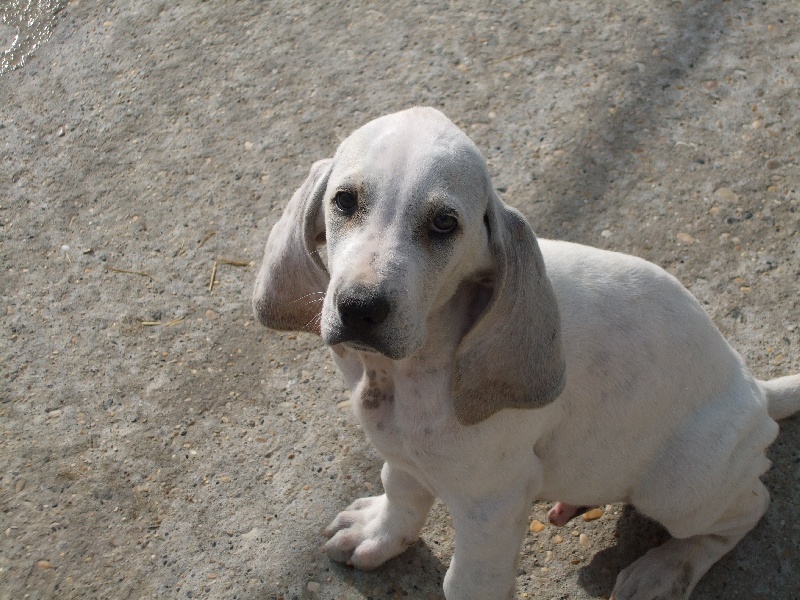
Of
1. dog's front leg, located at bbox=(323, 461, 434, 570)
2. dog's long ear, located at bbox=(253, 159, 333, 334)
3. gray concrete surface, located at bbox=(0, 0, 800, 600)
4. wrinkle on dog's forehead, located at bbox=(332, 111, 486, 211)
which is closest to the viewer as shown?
wrinkle on dog's forehead, located at bbox=(332, 111, 486, 211)

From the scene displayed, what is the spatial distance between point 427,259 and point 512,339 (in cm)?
37

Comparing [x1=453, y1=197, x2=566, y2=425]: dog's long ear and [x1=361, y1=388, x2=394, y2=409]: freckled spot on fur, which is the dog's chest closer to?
[x1=361, y1=388, x2=394, y2=409]: freckled spot on fur

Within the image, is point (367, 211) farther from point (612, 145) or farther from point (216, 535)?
point (612, 145)

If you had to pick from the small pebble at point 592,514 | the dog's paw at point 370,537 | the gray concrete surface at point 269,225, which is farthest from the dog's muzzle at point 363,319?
the small pebble at point 592,514

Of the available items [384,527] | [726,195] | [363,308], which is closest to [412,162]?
[363,308]

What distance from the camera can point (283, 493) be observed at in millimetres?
3785

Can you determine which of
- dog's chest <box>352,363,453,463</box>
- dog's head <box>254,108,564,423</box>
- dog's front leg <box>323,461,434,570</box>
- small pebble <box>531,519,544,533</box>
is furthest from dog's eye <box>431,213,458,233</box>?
small pebble <box>531,519,544,533</box>

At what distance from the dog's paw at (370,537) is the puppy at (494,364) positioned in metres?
0.01

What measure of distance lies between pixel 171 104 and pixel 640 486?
142 inches

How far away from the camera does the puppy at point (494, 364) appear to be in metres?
2.45

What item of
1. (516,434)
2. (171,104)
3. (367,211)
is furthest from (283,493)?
(171,104)

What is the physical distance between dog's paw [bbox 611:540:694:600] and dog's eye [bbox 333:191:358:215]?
1.88 m

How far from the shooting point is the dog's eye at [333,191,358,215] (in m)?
2.50

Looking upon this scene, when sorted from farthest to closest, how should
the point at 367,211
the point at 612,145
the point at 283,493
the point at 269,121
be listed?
1. the point at 269,121
2. the point at 612,145
3. the point at 283,493
4. the point at 367,211
